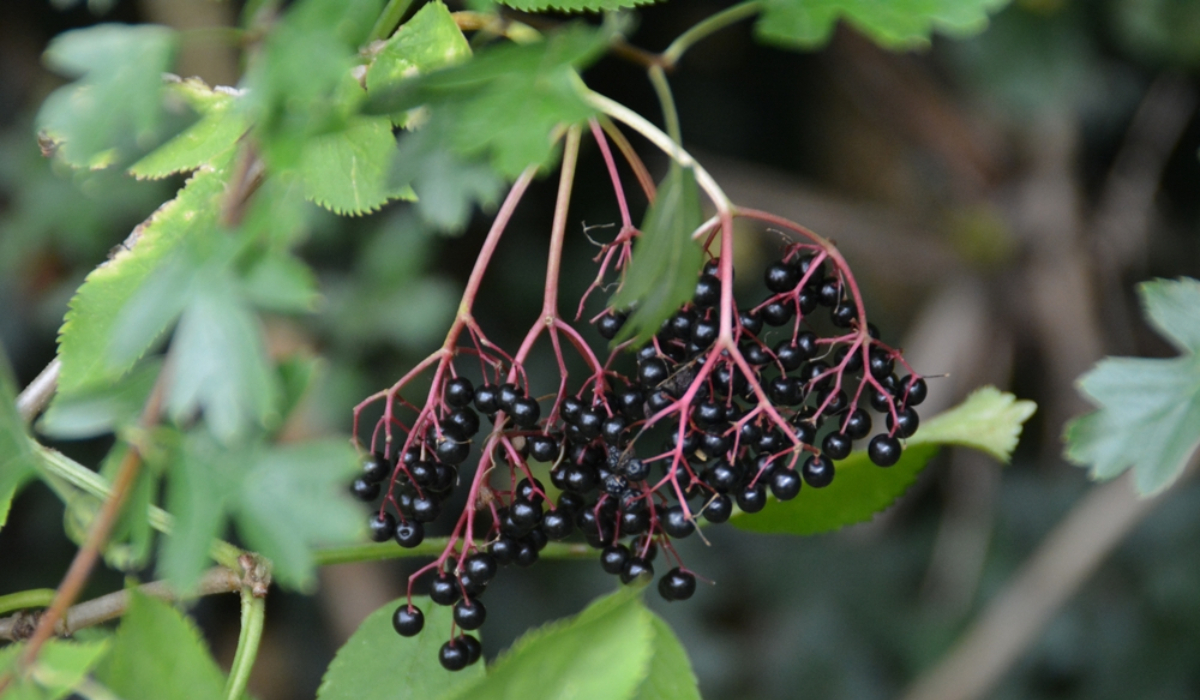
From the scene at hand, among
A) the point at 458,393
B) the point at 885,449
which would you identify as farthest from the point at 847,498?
the point at 458,393

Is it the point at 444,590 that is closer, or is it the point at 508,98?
the point at 508,98

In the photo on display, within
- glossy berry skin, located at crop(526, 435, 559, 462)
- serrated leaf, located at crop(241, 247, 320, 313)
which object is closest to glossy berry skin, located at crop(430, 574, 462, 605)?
glossy berry skin, located at crop(526, 435, 559, 462)

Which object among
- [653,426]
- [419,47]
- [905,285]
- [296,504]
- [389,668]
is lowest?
[905,285]

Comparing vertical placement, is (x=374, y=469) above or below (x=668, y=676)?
above

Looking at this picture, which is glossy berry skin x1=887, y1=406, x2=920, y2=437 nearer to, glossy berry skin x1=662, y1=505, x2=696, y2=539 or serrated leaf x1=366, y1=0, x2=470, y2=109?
glossy berry skin x1=662, y1=505, x2=696, y2=539

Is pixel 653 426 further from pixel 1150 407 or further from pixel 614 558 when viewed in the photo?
pixel 1150 407

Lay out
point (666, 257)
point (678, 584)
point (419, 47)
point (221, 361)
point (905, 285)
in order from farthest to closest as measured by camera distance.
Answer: point (905, 285), point (678, 584), point (419, 47), point (666, 257), point (221, 361)

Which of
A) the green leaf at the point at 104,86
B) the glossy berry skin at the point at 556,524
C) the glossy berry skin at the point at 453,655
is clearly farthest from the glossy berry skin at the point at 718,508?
the green leaf at the point at 104,86
